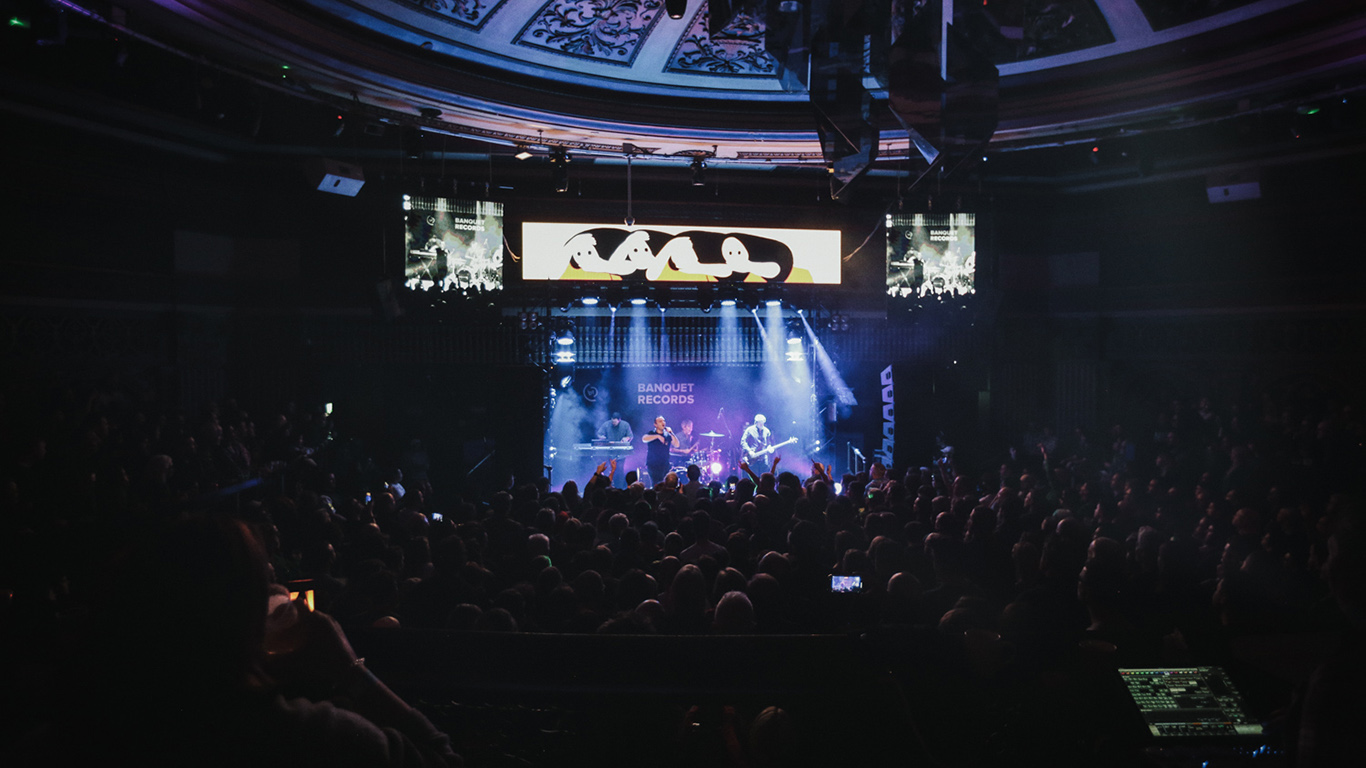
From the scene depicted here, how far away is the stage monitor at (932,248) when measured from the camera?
427 inches

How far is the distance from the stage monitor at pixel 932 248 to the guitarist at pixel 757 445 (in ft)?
11.7

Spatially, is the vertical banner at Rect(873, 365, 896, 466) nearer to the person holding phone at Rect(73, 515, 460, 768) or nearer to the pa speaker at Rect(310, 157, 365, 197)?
the pa speaker at Rect(310, 157, 365, 197)

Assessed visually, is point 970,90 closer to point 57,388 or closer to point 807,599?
point 807,599

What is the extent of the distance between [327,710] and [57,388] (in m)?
8.96

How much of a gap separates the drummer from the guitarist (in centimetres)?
95

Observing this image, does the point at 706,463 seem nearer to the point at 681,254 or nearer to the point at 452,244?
the point at 681,254

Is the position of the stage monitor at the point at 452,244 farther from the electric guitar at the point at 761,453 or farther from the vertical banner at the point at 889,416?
the vertical banner at the point at 889,416

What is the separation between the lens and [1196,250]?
1023cm

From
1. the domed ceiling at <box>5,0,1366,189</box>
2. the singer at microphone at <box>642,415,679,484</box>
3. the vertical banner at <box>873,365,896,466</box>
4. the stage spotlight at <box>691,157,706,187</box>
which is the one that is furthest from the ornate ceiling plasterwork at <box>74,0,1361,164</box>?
the singer at microphone at <box>642,415,679,484</box>

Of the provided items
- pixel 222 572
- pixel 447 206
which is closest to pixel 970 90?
pixel 222 572

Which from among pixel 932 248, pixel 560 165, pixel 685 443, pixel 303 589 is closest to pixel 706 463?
pixel 685 443

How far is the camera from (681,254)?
10.9 m

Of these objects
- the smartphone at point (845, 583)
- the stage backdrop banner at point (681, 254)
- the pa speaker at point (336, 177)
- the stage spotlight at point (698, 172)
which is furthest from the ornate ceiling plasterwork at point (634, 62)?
the smartphone at point (845, 583)

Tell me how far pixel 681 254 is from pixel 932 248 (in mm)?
3996
